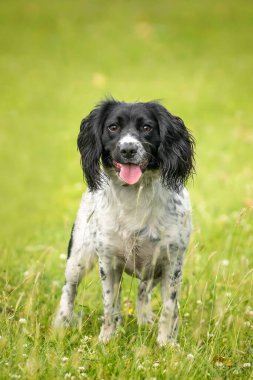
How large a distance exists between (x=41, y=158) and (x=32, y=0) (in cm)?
1358

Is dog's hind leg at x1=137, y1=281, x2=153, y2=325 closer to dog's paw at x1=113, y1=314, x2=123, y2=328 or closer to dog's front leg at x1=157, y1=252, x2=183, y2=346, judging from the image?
dog's paw at x1=113, y1=314, x2=123, y2=328

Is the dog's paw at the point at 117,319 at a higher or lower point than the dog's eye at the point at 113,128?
lower

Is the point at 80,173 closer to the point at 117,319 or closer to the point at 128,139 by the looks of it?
the point at 117,319

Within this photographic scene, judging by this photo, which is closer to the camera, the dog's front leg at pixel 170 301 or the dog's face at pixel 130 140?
the dog's face at pixel 130 140

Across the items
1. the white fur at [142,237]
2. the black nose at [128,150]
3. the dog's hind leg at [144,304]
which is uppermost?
the black nose at [128,150]

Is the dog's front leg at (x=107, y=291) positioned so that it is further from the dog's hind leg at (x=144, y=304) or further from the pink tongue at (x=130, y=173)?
the pink tongue at (x=130, y=173)

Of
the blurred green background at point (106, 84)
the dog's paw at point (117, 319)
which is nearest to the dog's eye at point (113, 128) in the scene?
the dog's paw at point (117, 319)

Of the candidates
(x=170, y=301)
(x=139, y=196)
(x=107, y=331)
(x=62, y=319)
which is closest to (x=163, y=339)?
(x=170, y=301)

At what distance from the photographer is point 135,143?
5047 mm

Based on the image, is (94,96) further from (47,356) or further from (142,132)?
(47,356)

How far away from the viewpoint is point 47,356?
14.0 feet

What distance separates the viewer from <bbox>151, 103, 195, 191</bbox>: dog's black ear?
5301mm

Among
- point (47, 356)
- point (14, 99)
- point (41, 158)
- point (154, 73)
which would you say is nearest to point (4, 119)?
point (14, 99)

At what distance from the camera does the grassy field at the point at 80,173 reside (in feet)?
14.9
